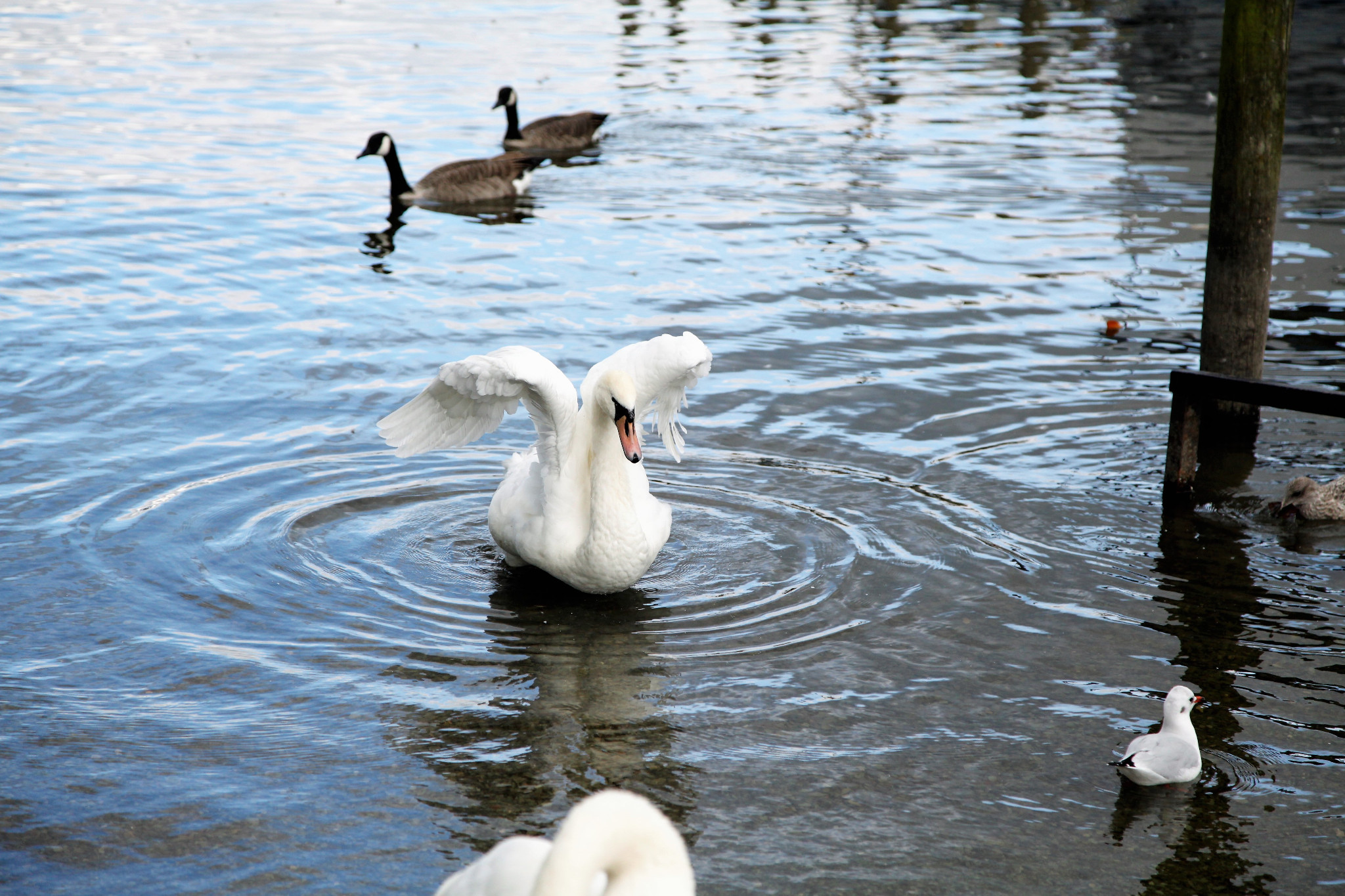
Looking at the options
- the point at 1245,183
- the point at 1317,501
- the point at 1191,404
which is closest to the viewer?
the point at 1317,501

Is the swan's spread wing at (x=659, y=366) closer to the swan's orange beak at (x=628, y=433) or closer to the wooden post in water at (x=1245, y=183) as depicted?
the swan's orange beak at (x=628, y=433)

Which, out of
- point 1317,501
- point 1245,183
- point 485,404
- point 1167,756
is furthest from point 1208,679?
point 1245,183

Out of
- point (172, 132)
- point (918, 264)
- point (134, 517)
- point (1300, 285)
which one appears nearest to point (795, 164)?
point (918, 264)

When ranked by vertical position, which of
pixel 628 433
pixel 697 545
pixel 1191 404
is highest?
pixel 628 433

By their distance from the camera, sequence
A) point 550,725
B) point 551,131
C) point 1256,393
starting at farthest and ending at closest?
point 551,131
point 1256,393
point 550,725

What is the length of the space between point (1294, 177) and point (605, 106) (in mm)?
12049

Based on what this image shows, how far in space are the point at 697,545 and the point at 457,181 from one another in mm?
10907

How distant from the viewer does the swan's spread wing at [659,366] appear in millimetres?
7387

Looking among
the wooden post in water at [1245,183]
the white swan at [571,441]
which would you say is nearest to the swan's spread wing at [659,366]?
the white swan at [571,441]

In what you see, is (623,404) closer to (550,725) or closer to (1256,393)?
(550,725)

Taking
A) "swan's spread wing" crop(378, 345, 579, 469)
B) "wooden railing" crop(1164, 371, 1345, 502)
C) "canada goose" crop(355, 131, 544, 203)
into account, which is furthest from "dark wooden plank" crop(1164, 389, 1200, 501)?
"canada goose" crop(355, 131, 544, 203)

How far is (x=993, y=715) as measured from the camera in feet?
20.1

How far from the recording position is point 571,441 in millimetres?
7465

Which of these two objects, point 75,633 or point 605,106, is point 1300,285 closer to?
point 75,633
